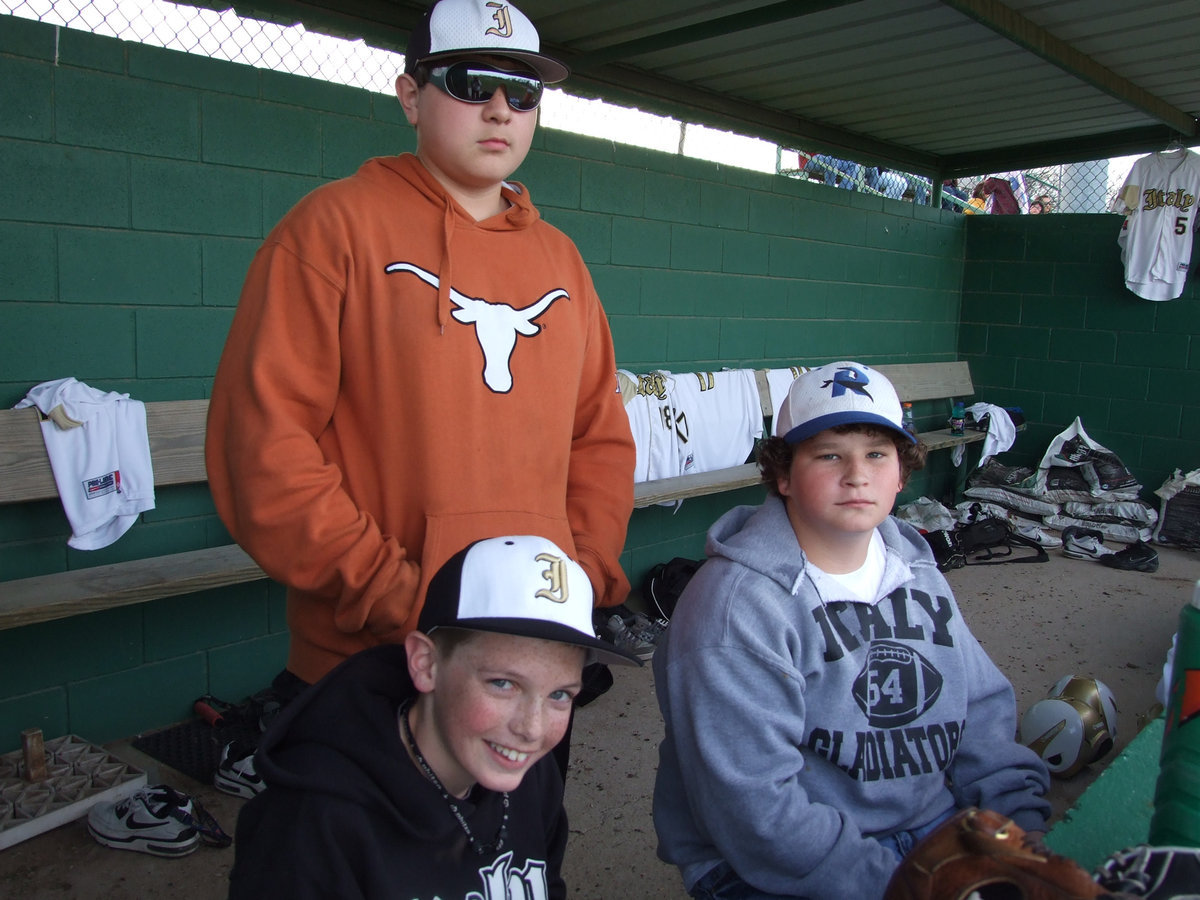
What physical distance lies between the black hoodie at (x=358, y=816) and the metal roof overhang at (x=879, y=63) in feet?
10.1

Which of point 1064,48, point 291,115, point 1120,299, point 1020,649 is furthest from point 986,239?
point 291,115

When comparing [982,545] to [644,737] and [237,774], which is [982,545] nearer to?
[644,737]

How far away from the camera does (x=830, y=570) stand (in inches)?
68.6

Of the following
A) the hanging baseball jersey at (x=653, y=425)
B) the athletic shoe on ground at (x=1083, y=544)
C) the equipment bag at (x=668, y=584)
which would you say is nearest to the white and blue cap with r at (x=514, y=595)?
the hanging baseball jersey at (x=653, y=425)

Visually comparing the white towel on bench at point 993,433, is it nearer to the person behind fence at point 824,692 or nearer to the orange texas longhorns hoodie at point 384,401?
the person behind fence at point 824,692

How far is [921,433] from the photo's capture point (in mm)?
7254

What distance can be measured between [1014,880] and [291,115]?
11.6 feet

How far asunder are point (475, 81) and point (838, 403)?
826 millimetres

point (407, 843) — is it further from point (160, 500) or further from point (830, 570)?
point (160, 500)

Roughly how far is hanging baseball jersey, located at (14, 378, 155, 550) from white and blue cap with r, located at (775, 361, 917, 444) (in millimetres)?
2323

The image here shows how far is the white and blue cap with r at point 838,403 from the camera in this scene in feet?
5.62

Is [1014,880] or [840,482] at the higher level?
[840,482]

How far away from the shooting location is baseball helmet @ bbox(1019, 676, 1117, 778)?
3213mm

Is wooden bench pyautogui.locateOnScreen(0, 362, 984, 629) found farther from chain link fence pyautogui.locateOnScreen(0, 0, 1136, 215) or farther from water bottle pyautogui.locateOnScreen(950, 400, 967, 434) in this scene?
water bottle pyautogui.locateOnScreen(950, 400, 967, 434)
